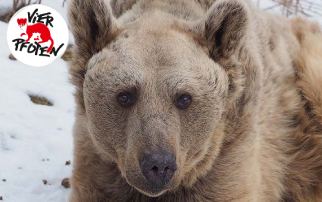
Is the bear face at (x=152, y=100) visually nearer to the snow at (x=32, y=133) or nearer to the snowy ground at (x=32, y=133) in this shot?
the snow at (x=32, y=133)

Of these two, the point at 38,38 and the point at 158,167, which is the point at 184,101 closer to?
the point at 158,167

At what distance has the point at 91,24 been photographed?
148 inches

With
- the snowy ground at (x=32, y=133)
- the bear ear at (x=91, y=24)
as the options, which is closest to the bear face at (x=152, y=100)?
the bear ear at (x=91, y=24)

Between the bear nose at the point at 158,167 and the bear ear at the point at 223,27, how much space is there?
2.95 ft

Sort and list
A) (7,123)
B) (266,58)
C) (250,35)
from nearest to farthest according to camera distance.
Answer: (250,35)
(266,58)
(7,123)

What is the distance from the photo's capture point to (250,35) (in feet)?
14.0

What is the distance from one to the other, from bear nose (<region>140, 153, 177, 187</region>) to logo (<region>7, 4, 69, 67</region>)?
12.1 ft

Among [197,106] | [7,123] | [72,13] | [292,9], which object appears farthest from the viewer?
[292,9]

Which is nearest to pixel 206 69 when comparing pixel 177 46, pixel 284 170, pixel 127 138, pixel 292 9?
pixel 177 46

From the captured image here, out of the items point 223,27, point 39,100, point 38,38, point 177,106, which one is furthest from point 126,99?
point 38,38

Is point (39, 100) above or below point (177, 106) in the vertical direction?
below

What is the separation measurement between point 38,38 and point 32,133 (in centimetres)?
151

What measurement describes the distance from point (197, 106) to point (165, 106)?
0.23m

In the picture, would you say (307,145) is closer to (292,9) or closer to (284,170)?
(284,170)
